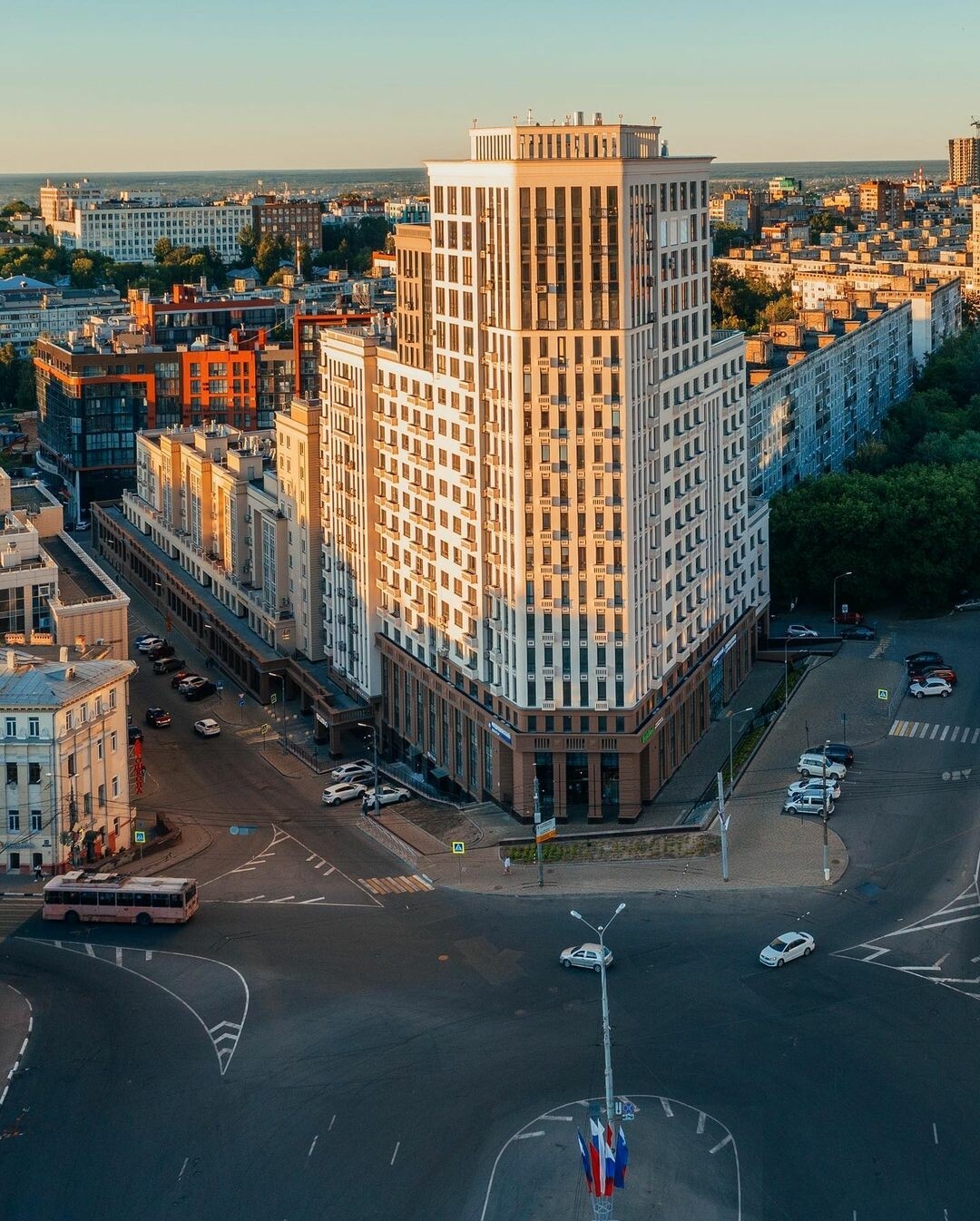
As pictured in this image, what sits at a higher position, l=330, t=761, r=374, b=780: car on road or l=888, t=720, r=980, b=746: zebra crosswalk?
l=888, t=720, r=980, b=746: zebra crosswalk

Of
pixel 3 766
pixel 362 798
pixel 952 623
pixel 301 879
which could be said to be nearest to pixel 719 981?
pixel 301 879

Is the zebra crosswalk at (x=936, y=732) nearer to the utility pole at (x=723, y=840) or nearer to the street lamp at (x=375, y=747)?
the utility pole at (x=723, y=840)

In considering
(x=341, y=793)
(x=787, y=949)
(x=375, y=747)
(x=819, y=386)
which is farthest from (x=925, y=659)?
(x=819, y=386)

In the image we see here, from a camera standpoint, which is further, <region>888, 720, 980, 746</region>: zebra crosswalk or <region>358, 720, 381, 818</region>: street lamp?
<region>888, 720, 980, 746</region>: zebra crosswalk

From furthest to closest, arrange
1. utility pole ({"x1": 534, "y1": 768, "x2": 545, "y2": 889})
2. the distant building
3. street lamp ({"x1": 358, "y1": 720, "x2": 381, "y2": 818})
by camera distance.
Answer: the distant building, street lamp ({"x1": 358, "y1": 720, "x2": 381, "y2": 818}), utility pole ({"x1": 534, "y1": 768, "x2": 545, "y2": 889})

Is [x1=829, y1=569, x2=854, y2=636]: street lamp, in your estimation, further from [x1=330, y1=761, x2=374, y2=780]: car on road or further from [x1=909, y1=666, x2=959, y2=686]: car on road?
[x1=330, y1=761, x2=374, y2=780]: car on road

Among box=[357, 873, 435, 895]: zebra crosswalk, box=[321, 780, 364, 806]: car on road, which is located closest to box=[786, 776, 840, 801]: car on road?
box=[357, 873, 435, 895]: zebra crosswalk
